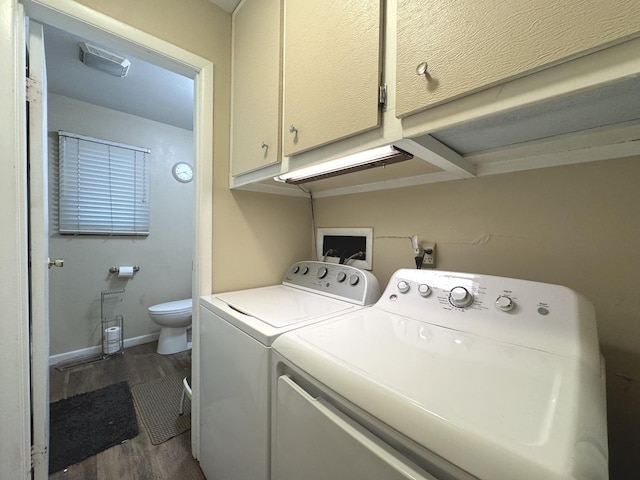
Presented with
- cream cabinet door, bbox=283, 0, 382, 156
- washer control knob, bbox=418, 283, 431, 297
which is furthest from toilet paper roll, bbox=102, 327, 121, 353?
washer control knob, bbox=418, 283, 431, 297

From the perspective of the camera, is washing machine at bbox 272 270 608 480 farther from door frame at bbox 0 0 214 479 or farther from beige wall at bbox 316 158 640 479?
door frame at bbox 0 0 214 479

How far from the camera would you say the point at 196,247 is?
1338mm

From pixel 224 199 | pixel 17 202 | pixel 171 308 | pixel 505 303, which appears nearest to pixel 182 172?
pixel 171 308

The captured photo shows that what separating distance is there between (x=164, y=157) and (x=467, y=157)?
309 centimetres

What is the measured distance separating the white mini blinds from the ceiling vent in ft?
2.78

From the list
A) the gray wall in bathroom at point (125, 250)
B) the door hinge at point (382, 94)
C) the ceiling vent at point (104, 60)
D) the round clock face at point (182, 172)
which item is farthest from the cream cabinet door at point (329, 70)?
the round clock face at point (182, 172)

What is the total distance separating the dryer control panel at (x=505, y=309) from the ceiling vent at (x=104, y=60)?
241 cm

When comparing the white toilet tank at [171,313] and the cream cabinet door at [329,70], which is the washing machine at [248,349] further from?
the white toilet tank at [171,313]

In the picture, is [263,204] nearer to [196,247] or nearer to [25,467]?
[196,247]

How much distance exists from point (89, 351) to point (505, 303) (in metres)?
3.42

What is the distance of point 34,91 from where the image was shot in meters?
0.99

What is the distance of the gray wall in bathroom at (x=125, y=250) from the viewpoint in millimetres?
2297

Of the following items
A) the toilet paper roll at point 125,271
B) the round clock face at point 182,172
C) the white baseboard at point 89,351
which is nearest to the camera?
the white baseboard at point 89,351

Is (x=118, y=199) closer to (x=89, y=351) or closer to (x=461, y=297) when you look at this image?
(x=89, y=351)
